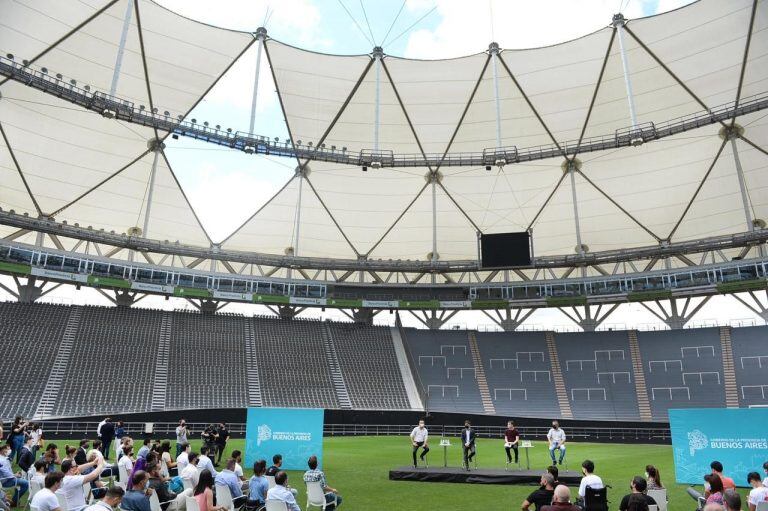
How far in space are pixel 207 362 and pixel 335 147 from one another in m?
19.8

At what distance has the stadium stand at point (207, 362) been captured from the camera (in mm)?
38781

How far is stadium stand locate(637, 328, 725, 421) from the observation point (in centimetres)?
4188

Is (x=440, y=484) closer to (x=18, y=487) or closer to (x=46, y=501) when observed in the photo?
(x=18, y=487)

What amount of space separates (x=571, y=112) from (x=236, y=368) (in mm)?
32567

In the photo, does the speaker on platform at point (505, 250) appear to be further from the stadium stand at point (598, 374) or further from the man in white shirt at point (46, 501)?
the man in white shirt at point (46, 501)

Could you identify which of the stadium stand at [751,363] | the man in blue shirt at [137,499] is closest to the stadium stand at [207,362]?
the man in blue shirt at [137,499]

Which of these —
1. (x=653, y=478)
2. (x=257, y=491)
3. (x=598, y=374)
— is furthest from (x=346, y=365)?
(x=653, y=478)

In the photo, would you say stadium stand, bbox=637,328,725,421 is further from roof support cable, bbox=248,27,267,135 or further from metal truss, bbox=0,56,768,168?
roof support cable, bbox=248,27,267,135

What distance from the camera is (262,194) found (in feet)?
147

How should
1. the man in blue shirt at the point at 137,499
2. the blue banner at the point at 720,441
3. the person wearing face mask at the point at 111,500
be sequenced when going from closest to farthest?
the person wearing face mask at the point at 111,500
the man in blue shirt at the point at 137,499
the blue banner at the point at 720,441

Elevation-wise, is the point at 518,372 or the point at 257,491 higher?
the point at 518,372

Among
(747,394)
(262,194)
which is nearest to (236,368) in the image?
(262,194)

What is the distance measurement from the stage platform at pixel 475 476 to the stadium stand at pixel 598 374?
2811 cm

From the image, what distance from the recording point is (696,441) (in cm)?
1719
